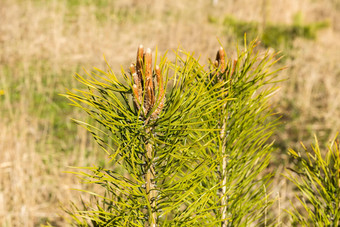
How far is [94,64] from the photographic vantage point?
437cm

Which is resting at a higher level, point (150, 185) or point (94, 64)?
point (94, 64)

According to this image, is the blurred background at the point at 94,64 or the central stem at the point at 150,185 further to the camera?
the blurred background at the point at 94,64

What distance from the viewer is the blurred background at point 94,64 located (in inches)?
102

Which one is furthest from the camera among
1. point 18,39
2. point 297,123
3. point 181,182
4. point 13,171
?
point 18,39

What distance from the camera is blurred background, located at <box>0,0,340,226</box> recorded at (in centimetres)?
260

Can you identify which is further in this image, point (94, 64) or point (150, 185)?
point (94, 64)

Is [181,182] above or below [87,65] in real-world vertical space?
below

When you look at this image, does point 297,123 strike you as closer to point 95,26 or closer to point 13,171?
point 13,171

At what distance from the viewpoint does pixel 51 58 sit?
15.0 feet

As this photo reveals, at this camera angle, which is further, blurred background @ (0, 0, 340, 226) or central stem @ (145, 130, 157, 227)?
blurred background @ (0, 0, 340, 226)

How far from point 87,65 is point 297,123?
255 centimetres

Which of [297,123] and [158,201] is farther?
[297,123]

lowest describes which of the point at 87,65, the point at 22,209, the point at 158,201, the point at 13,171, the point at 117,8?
the point at 22,209

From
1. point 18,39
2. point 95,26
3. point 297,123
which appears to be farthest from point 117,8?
point 297,123
